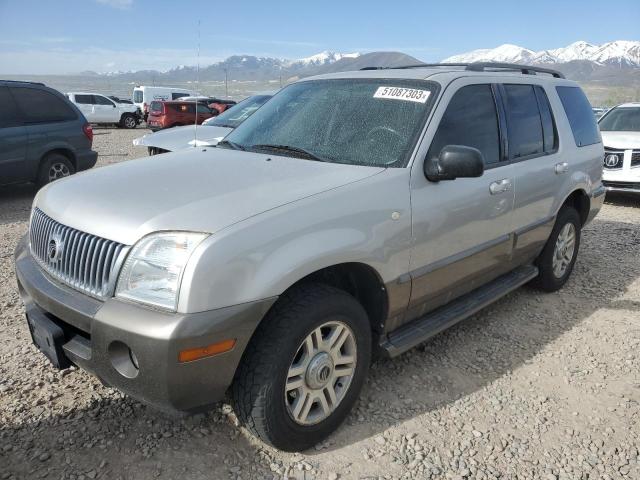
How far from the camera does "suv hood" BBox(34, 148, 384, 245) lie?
2197mm

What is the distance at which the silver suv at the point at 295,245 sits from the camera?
2080 millimetres

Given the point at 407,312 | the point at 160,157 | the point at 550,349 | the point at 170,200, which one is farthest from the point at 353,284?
the point at 550,349

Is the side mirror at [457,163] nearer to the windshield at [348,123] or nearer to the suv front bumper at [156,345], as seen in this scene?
the windshield at [348,123]

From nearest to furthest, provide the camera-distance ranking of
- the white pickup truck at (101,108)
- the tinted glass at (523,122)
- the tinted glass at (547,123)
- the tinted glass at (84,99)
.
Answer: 1. the tinted glass at (523,122)
2. the tinted glass at (547,123)
3. the white pickup truck at (101,108)
4. the tinted glass at (84,99)

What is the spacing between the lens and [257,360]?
7.38ft

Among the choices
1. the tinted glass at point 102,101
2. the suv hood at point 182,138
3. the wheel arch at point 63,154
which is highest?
the suv hood at point 182,138

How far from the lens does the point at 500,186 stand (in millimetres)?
3465

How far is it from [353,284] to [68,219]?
4.72ft

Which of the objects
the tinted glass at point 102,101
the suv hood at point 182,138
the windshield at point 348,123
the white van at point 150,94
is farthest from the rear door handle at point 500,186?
the white van at point 150,94

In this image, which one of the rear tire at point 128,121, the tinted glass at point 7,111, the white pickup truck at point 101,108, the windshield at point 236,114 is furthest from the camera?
the rear tire at point 128,121

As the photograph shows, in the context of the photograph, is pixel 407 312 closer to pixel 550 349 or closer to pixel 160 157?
pixel 550 349

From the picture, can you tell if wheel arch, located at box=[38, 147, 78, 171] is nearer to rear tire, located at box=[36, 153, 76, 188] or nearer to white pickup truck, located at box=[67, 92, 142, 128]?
rear tire, located at box=[36, 153, 76, 188]

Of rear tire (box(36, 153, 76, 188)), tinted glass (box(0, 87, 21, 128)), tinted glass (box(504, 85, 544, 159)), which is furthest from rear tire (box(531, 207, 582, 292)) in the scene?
tinted glass (box(0, 87, 21, 128))

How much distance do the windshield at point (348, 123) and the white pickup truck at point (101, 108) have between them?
2459 centimetres
